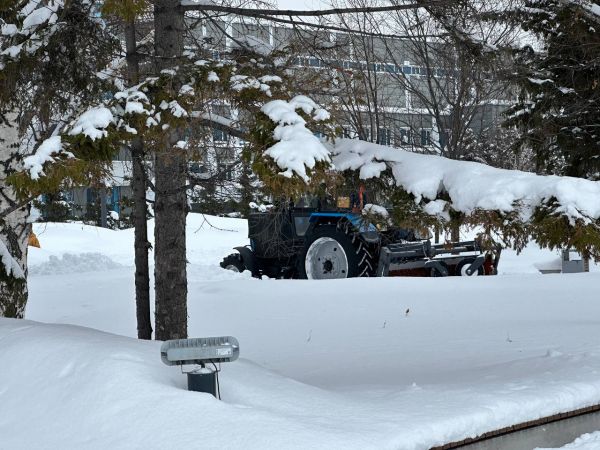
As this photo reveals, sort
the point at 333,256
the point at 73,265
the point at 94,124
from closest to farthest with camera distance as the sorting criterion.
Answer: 1. the point at 94,124
2. the point at 333,256
3. the point at 73,265

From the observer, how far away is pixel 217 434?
13.7 feet

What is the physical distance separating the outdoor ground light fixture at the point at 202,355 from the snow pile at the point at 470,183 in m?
2.03

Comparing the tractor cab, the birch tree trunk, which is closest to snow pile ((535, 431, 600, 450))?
the birch tree trunk

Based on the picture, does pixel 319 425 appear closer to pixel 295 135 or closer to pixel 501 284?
pixel 295 135

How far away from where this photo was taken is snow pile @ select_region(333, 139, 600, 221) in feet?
18.2

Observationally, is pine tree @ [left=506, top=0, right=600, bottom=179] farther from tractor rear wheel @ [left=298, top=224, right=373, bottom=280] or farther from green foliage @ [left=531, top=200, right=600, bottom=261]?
green foliage @ [left=531, top=200, right=600, bottom=261]

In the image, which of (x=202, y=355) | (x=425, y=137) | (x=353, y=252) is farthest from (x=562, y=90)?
(x=202, y=355)

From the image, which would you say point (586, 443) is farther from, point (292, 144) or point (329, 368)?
point (329, 368)

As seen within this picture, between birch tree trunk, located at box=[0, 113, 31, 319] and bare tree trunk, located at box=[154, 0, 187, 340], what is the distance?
1.62 meters

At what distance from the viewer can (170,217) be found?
24.5 feet

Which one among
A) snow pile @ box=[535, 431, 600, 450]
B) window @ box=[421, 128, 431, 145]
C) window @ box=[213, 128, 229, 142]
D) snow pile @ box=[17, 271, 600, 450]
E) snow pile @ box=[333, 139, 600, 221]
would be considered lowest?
snow pile @ box=[535, 431, 600, 450]

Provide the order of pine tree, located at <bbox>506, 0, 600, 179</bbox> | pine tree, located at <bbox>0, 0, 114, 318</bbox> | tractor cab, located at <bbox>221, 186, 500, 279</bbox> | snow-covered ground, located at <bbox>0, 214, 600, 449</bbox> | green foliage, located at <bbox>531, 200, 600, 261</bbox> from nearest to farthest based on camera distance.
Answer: snow-covered ground, located at <bbox>0, 214, 600, 449</bbox>, green foliage, located at <bbox>531, 200, 600, 261</bbox>, pine tree, located at <bbox>0, 0, 114, 318</bbox>, pine tree, located at <bbox>506, 0, 600, 179</bbox>, tractor cab, located at <bbox>221, 186, 500, 279</bbox>

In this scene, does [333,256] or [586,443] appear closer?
[586,443]

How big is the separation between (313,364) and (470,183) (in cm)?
338
